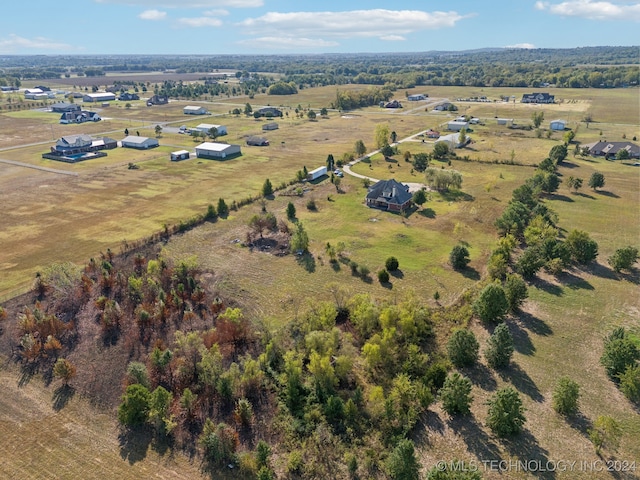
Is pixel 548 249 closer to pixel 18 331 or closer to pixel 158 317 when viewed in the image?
pixel 158 317

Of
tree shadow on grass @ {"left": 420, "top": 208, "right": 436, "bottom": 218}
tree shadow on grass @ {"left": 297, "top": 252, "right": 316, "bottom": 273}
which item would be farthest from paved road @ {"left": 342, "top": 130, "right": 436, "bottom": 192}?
tree shadow on grass @ {"left": 297, "top": 252, "right": 316, "bottom": 273}

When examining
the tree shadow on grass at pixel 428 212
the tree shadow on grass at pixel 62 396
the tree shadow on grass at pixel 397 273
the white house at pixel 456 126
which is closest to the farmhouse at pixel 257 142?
the white house at pixel 456 126

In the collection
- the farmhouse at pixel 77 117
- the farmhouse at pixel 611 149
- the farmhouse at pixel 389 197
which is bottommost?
the farmhouse at pixel 389 197

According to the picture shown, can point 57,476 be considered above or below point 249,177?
below

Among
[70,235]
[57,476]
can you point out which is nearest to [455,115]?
[70,235]

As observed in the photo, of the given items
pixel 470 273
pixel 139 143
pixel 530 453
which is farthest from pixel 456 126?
pixel 530 453

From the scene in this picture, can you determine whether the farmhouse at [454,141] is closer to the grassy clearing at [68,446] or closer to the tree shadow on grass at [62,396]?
the tree shadow on grass at [62,396]
